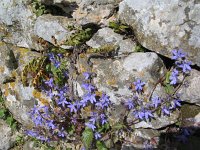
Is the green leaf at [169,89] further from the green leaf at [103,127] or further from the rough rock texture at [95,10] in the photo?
the rough rock texture at [95,10]

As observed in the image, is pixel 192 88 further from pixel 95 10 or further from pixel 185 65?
pixel 95 10

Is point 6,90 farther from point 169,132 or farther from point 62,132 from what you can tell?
point 169,132

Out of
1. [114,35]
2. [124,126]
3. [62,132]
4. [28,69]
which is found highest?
[114,35]

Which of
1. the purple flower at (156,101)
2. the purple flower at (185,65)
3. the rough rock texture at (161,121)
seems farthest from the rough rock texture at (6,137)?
the purple flower at (185,65)

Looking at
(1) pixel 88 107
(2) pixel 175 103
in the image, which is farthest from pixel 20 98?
(2) pixel 175 103

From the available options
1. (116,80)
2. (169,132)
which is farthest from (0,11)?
(169,132)

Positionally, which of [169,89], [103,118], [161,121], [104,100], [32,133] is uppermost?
[169,89]
